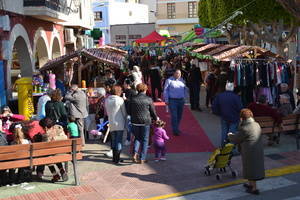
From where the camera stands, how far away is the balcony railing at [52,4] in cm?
1615

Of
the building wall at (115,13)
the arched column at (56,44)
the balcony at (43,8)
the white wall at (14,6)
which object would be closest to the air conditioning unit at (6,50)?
the white wall at (14,6)

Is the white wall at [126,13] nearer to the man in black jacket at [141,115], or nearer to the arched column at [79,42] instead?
the arched column at [79,42]

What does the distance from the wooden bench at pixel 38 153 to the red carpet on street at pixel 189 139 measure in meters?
2.99

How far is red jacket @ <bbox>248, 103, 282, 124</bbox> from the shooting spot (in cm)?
930

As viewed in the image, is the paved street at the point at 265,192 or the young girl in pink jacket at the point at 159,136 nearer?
the paved street at the point at 265,192

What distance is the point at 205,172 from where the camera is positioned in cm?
791

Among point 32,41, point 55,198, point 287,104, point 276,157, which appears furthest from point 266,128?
point 32,41

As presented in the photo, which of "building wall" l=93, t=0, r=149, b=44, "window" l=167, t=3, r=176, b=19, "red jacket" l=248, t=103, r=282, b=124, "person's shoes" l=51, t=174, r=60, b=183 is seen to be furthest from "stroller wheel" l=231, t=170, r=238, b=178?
"building wall" l=93, t=0, r=149, b=44

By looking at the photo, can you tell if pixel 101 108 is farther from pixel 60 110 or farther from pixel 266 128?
pixel 266 128

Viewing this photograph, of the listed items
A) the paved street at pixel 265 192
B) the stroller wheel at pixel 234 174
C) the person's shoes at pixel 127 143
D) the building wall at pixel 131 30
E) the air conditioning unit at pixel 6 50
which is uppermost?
the building wall at pixel 131 30

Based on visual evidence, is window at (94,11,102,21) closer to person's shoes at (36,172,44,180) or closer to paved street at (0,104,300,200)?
paved street at (0,104,300,200)

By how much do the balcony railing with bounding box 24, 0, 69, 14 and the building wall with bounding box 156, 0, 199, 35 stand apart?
103 feet

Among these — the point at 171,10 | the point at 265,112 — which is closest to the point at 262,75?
the point at 265,112

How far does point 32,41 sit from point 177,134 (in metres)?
9.12
